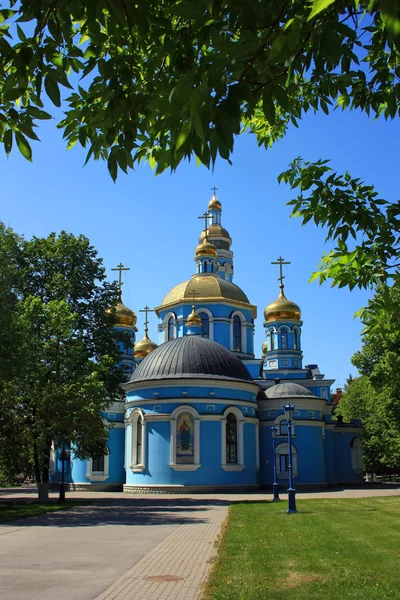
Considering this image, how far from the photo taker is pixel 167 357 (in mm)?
33375

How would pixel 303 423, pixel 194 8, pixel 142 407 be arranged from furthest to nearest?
pixel 303 423
pixel 142 407
pixel 194 8

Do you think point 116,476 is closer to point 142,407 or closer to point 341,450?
point 142,407

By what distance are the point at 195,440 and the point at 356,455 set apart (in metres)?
15.7

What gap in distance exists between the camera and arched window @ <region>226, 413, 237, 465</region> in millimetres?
32031

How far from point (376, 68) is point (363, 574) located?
652 cm

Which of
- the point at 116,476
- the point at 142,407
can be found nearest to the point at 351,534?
the point at 142,407

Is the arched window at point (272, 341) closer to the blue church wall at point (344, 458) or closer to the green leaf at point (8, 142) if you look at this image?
the blue church wall at point (344, 458)

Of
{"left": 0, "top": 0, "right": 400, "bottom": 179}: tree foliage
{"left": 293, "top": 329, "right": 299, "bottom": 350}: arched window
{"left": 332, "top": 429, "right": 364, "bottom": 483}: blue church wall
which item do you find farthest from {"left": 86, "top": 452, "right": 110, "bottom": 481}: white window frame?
{"left": 0, "top": 0, "right": 400, "bottom": 179}: tree foliage

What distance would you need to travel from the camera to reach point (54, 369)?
23828 millimetres

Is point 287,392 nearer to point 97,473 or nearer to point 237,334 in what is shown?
point 237,334

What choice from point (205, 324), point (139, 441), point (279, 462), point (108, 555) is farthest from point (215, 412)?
point (108, 555)

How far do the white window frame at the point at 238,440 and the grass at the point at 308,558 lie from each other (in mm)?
13579

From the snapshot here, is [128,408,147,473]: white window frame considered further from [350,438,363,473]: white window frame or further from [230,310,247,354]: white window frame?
Answer: [350,438,363,473]: white window frame

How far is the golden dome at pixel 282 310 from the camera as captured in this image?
147 feet
